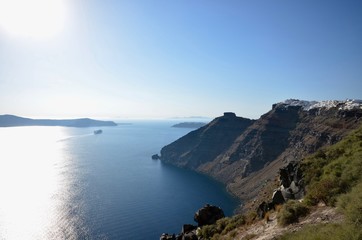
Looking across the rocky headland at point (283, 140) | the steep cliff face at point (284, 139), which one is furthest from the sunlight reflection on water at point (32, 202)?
the steep cliff face at point (284, 139)

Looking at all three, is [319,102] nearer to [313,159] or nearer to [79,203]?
[79,203]

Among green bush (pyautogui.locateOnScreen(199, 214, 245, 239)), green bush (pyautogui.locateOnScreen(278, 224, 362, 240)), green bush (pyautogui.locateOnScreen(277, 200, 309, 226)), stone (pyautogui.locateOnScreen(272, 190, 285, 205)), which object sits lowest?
green bush (pyautogui.locateOnScreen(199, 214, 245, 239))

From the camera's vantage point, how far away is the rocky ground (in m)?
20.2

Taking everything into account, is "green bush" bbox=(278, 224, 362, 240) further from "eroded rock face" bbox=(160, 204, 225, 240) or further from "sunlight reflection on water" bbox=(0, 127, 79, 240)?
"sunlight reflection on water" bbox=(0, 127, 79, 240)

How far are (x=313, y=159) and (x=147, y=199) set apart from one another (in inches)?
4195

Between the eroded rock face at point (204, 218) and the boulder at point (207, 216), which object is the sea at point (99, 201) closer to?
the eroded rock face at point (204, 218)

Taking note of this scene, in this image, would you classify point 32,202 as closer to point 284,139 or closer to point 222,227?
point 222,227

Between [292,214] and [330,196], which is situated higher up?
[330,196]

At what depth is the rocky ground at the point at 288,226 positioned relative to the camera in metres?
20.2

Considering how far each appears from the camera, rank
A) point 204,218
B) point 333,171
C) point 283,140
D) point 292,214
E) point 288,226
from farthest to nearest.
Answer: point 283,140 → point 204,218 → point 333,171 → point 292,214 → point 288,226

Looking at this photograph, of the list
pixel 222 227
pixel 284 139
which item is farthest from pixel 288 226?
pixel 284 139

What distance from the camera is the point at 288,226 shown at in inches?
875

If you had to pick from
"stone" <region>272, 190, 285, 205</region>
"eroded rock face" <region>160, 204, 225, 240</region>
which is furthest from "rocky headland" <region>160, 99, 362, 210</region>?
"stone" <region>272, 190, 285, 205</region>

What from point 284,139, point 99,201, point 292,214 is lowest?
point 99,201
